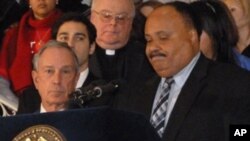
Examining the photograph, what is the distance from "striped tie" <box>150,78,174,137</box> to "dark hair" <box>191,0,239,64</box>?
77cm

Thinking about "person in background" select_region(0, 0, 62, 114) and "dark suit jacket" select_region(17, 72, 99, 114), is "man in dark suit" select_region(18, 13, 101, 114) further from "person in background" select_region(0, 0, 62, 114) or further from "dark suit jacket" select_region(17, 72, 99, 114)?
"person in background" select_region(0, 0, 62, 114)

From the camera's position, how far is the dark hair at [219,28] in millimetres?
4238

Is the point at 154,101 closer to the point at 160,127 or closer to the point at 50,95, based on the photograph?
the point at 160,127

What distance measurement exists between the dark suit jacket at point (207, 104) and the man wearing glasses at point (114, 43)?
1070 mm

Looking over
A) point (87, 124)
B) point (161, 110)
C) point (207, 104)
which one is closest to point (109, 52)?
point (161, 110)

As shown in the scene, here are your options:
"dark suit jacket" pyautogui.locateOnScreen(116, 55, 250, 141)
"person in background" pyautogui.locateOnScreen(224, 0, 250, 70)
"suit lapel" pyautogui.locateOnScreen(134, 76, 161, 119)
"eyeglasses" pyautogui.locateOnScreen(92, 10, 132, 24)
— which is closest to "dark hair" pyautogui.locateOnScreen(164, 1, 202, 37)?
"dark suit jacket" pyautogui.locateOnScreen(116, 55, 250, 141)

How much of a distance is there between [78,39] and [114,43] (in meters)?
0.41

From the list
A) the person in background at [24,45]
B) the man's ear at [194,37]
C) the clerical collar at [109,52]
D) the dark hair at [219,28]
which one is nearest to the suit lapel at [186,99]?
the man's ear at [194,37]

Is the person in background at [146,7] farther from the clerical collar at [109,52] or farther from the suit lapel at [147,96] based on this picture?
the suit lapel at [147,96]

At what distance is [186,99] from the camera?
11.0 feet

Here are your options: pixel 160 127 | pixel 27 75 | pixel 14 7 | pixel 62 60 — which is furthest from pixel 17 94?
pixel 160 127

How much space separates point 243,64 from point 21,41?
5.01 ft

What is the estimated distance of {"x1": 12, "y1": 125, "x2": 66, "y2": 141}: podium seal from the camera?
2318 millimetres

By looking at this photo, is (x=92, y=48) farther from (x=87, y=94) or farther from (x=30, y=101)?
(x=87, y=94)
